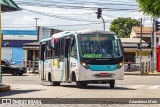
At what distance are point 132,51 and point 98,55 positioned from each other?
3930 centimetres

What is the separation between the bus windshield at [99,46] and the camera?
78.4ft

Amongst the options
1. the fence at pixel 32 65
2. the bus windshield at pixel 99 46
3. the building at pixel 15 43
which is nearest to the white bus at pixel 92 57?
the bus windshield at pixel 99 46

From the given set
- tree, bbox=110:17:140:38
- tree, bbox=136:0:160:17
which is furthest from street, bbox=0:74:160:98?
tree, bbox=110:17:140:38

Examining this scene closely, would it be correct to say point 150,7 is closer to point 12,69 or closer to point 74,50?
point 74,50

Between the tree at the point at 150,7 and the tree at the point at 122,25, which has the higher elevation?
the tree at the point at 122,25

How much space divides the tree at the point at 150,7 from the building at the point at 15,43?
185ft

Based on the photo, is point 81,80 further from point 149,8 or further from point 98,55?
point 149,8

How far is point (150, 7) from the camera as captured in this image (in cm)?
2317

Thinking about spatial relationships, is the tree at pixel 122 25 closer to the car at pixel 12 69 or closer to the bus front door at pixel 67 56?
the car at pixel 12 69

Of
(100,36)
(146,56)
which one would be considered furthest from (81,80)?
(146,56)

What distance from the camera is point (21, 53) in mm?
80438

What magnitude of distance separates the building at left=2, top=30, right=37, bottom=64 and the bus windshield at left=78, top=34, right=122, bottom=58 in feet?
181

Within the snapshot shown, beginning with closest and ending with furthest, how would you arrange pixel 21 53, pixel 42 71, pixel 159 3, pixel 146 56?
pixel 159 3 < pixel 42 71 < pixel 146 56 < pixel 21 53

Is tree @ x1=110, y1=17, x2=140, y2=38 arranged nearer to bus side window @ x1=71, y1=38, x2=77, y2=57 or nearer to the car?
the car
